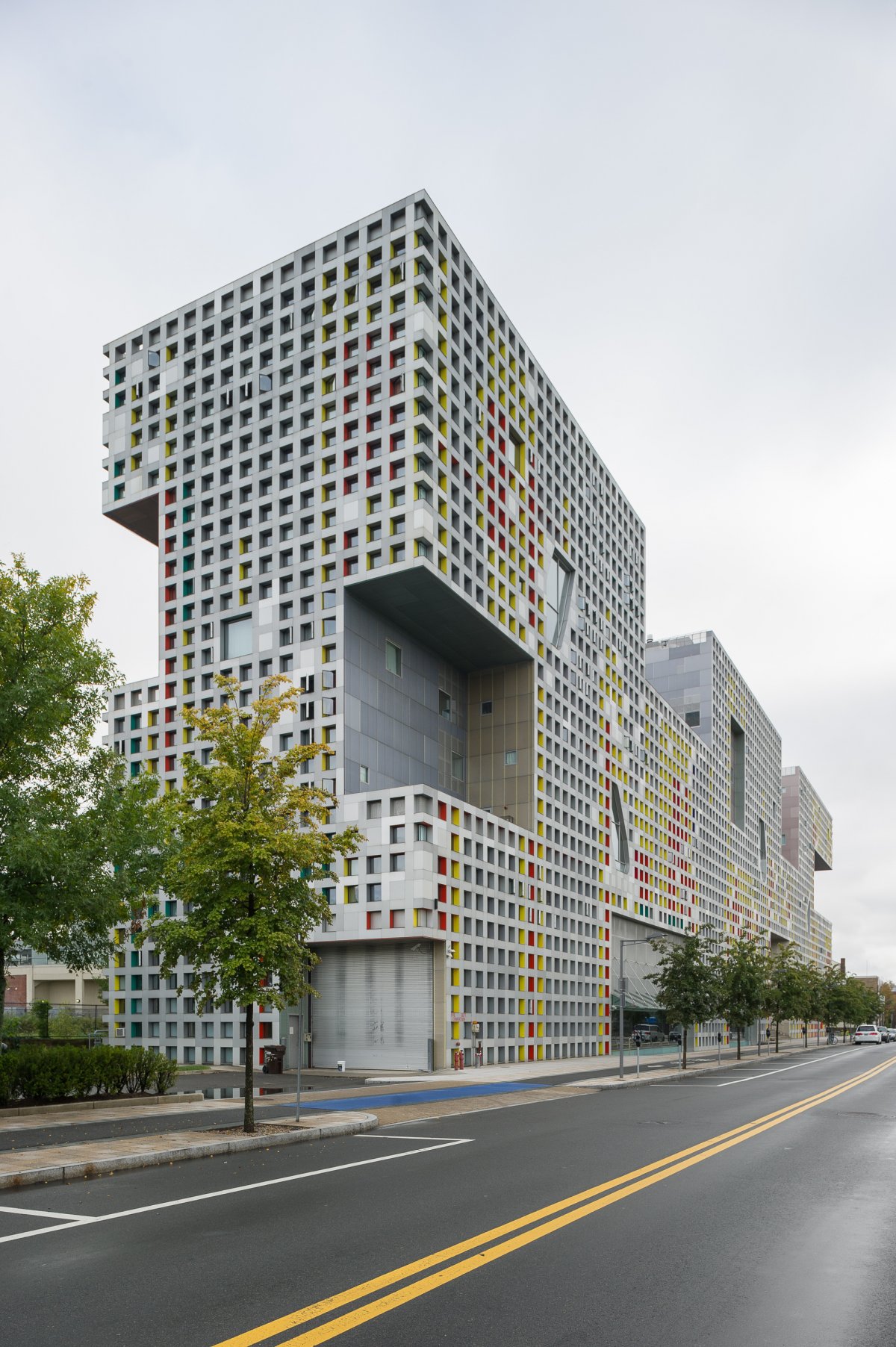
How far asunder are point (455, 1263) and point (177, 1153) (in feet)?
29.1

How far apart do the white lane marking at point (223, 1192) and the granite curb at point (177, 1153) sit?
22.7 inches

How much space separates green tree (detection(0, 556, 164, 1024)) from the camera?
23859 mm

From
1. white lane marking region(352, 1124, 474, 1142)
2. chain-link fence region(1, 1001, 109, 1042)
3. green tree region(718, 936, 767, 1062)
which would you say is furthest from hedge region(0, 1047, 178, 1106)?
green tree region(718, 936, 767, 1062)

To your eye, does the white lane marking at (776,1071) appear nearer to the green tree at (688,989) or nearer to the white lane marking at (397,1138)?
the green tree at (688,989)

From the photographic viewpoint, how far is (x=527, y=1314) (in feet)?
25.7

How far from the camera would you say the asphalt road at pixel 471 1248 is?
763 centimetres

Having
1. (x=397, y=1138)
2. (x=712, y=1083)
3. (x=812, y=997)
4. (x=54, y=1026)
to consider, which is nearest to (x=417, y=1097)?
Result: (x=397, y=1138)

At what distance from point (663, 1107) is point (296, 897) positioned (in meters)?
11.8

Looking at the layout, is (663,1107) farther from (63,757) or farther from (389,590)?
(389,590)

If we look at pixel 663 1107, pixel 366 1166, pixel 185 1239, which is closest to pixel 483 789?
pixel 663 1107

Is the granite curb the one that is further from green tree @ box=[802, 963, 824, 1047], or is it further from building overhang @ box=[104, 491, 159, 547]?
green tree @ box=[802, 963, 824, 1047]

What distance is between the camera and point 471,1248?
32.9ft

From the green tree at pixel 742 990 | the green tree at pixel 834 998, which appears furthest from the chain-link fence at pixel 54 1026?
the green tree at pixel 834 998

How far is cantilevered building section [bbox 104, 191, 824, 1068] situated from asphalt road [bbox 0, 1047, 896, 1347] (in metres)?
30.8
